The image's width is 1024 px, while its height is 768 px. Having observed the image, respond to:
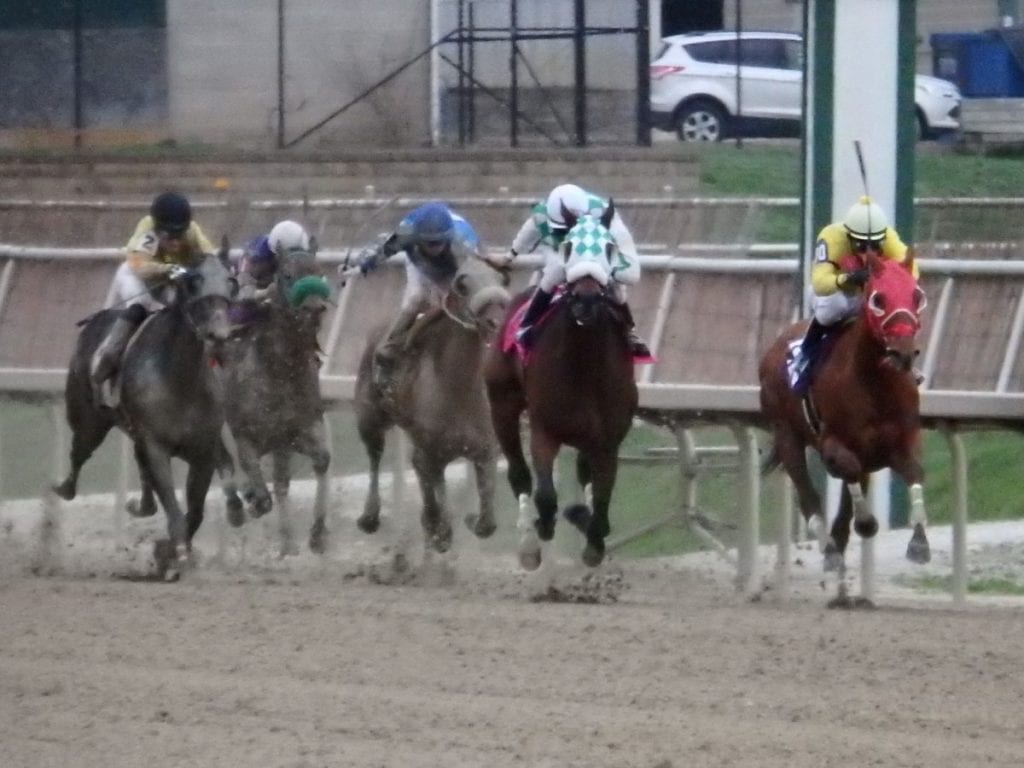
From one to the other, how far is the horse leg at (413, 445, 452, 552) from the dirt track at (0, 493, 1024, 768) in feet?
1.57

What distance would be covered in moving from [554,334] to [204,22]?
13.1 m

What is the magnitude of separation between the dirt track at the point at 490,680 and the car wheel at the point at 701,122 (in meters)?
15.0

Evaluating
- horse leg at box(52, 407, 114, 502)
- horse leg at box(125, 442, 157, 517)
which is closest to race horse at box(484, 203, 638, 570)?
horse leg at box(125, 442, 157, 517)

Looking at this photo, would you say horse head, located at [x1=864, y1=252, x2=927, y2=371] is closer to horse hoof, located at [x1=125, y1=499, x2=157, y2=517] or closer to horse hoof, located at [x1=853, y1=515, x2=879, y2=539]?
horse hoof, located at [x1=853, y1=515, x2=879, y2=539]

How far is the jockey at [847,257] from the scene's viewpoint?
10023 millimetres

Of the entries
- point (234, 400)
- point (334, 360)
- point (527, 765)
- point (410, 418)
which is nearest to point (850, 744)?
point (527, 765)

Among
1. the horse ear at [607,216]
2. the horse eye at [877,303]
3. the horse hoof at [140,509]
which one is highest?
the horse ear at [607,216]

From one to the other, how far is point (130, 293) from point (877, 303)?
156 inches

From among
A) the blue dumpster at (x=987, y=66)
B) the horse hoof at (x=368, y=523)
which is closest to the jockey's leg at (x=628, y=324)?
the horse hoof at (x=368, y=523)

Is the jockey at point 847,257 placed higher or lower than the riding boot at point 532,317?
higher

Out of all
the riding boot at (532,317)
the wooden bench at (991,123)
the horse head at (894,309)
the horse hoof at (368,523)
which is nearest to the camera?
the horse head at (894,309)

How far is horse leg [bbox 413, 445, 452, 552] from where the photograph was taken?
11.4 metres

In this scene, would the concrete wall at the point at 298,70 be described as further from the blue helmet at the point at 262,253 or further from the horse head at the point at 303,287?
the horse head at the point at 303,287

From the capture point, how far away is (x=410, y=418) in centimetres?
1137
